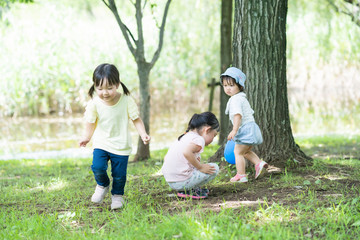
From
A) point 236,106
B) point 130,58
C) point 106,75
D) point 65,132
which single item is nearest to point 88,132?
point 106,75

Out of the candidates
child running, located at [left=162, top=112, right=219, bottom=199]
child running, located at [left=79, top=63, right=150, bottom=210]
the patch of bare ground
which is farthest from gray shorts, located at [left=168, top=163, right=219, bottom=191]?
child running, located at [left=79, top=63, right=150, bottom=210]

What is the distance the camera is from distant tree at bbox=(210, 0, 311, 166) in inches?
193

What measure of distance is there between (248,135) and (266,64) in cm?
99

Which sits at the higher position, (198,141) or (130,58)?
(130,58)

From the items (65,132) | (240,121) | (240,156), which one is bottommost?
(65,132)

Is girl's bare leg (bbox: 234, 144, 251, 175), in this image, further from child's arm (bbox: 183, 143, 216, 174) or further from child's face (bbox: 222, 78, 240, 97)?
child's arm (bbox: 183, 143, 216, 174)

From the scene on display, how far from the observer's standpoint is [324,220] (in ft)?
9.86

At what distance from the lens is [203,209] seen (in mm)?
3432

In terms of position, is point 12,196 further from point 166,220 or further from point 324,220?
point 324,220

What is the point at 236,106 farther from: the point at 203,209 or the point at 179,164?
the point at 203,209

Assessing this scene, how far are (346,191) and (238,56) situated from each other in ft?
6.67

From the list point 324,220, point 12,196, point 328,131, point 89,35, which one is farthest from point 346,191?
point 89,35

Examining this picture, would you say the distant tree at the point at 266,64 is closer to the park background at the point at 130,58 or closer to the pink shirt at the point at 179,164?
the pink shirt at the point at 179,164

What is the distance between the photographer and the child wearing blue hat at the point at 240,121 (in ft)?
14.4
